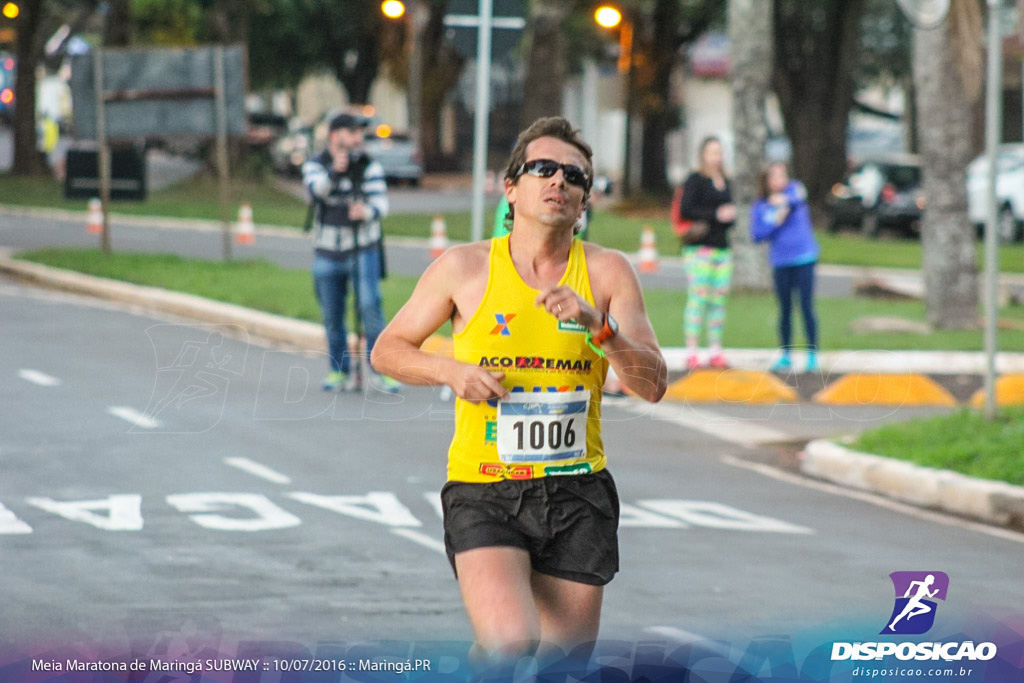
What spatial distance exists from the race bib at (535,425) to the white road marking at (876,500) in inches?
200

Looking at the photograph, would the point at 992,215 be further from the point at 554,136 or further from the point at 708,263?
the point at 554,136

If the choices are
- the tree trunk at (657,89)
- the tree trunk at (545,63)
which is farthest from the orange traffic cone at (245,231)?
the tree trunk at (657,89)

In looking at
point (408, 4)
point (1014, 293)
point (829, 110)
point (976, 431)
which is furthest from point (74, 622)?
point (408, 4)

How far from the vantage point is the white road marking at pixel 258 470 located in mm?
9953

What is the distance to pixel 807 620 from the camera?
7109 millimetres

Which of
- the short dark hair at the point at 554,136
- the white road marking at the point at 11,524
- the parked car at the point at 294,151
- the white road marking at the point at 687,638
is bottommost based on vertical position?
the parked car at the point at 294,151

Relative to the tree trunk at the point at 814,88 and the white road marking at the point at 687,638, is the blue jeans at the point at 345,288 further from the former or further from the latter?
the tree trunk at the point at 814,88

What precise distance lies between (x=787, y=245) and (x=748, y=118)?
6.66 m

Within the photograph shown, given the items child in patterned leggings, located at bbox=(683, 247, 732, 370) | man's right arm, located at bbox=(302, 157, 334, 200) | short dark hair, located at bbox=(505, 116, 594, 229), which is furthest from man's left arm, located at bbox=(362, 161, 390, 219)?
short dark hair, located at bbox=(505, 116, 594, 229)

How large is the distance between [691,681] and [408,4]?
1696 inches

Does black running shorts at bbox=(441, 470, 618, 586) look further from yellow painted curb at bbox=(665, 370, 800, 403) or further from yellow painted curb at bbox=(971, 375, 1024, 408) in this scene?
yellow painted curb at bbox=(971, 375, 1024, 408)

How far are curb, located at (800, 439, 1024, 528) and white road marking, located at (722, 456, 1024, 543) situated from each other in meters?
0.10

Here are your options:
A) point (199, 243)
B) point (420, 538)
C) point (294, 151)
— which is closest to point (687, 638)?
point (420, 538)

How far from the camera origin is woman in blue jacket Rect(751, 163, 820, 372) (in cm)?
1490
